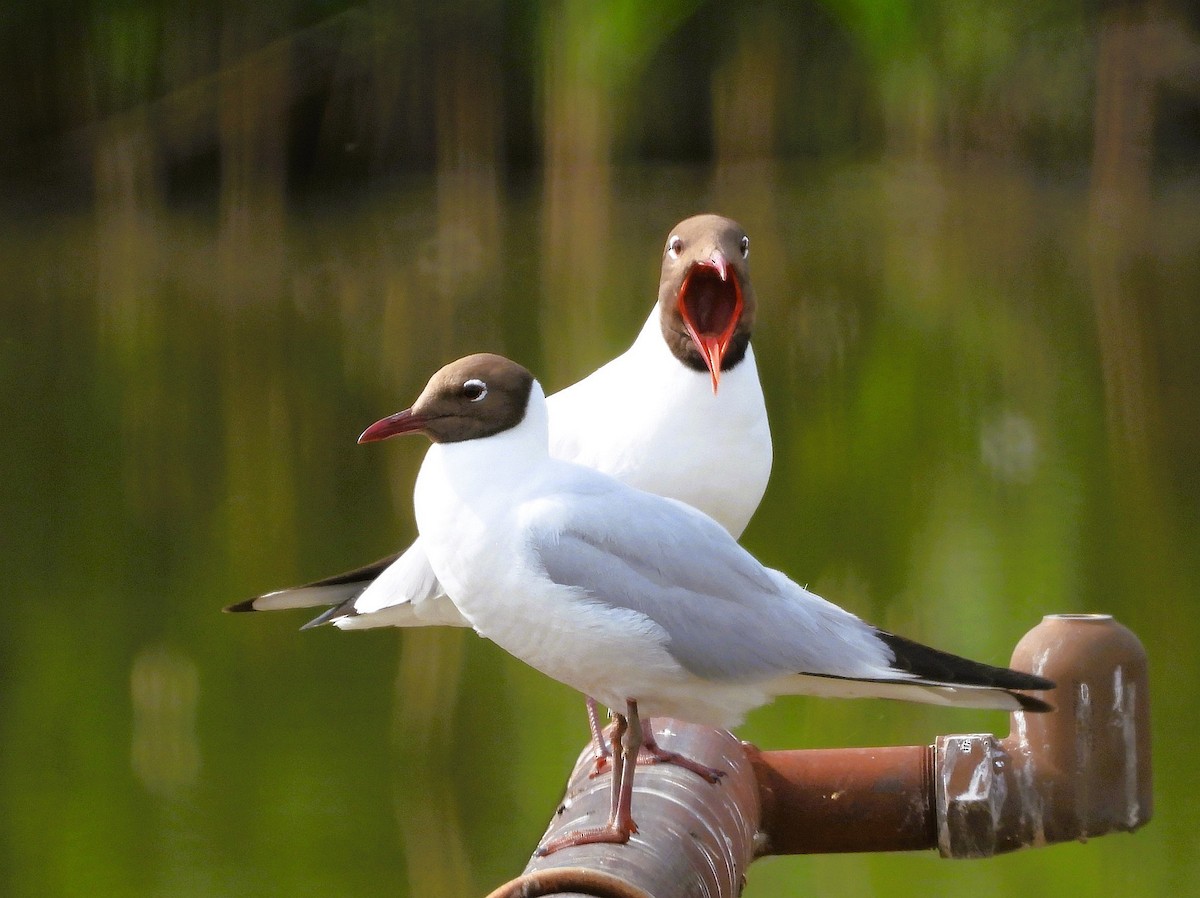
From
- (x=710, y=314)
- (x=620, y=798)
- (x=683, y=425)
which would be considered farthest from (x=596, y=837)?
(x=710, y=314)

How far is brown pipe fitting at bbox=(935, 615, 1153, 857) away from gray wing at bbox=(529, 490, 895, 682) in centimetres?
33

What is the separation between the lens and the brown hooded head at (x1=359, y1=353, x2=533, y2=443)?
4.03 ft

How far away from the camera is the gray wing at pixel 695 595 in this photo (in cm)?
124

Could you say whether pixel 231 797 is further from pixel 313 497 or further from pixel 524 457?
pixel 524 457

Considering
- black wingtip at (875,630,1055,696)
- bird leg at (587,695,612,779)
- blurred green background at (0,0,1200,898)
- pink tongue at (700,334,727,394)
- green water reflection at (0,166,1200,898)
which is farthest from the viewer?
blurred green background at (0,0,1200,898)

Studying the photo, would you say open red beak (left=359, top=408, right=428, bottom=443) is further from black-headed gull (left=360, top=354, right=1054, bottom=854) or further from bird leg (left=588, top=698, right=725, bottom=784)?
bird leg (left=588, top=698, right=725, bottom=784)

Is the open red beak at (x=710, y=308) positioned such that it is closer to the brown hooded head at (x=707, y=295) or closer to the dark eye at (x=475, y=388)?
the brown hooded head at (x=707, y=295)

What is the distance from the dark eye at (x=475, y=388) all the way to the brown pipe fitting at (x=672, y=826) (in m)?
0.34

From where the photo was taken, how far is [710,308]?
1.53 meters

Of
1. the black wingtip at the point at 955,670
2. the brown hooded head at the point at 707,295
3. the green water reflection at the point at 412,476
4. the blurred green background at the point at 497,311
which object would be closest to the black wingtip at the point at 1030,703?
the black wingtip at the point at 955,670

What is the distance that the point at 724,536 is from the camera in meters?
1.31

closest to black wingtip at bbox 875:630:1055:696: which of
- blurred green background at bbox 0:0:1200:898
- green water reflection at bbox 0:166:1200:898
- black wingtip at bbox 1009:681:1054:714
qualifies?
black wingtip at bbox 1009:681:1054:714

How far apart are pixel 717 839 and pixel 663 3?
3.76 metres

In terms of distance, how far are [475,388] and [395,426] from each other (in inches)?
2.7
